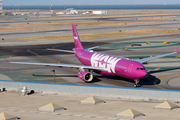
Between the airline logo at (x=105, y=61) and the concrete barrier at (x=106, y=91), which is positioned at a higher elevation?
the airline logo at (x=105, y=61)

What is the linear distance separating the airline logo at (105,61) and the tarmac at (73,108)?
37.3ft

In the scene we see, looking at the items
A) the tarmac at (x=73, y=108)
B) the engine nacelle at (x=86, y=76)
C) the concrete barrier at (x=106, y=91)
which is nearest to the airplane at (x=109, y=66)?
the engine nacelle at (x=86, y=76)

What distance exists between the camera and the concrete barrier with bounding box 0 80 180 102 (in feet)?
124

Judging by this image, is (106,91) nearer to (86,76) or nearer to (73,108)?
(73,108)

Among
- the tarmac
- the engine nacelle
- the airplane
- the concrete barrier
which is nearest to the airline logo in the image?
the airplane

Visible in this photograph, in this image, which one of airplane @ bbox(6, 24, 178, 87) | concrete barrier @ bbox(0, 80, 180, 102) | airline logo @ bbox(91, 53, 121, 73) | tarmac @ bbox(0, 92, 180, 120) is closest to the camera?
tarmac @ bbox(0, 92, 180, 120)

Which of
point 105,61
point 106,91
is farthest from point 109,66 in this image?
point 106,91

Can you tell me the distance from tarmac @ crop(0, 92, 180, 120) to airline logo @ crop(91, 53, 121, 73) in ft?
37.3

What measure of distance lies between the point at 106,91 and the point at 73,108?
7921 mm

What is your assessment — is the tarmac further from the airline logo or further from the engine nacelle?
the airline logo

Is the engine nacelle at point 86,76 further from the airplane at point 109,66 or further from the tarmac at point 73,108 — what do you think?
the tarmac at point 73,108

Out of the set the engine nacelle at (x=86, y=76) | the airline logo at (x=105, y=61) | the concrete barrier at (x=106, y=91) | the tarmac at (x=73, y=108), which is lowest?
the tarmac at (x=73, y=108)

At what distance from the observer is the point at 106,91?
4041 centimetres

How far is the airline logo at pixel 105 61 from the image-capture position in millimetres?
50284
